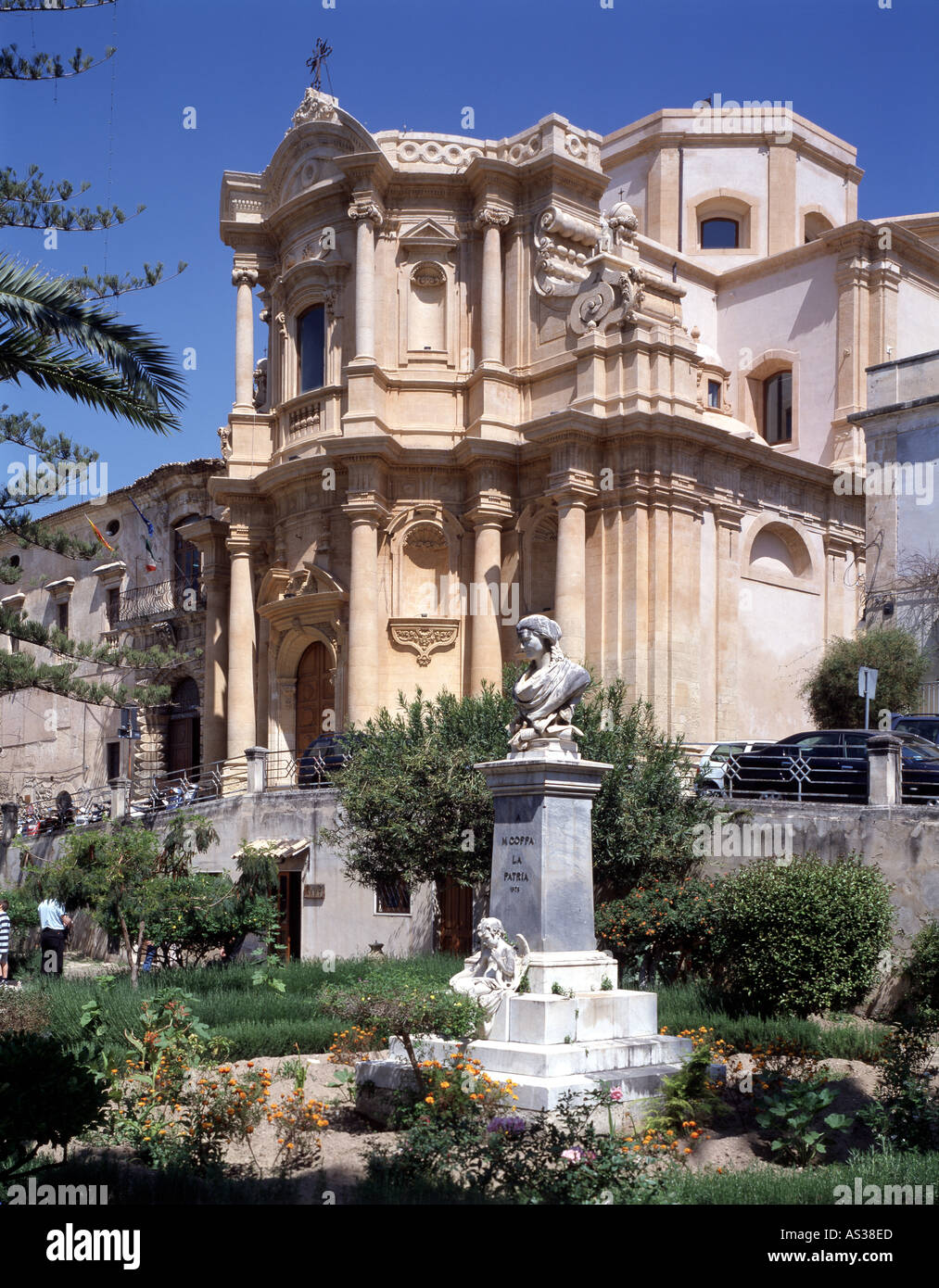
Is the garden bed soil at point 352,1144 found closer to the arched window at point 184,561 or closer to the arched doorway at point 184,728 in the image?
the arched doorway at point 184,728

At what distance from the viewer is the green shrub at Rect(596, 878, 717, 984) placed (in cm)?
1648

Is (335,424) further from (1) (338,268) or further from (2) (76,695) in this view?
(2) (76,695)

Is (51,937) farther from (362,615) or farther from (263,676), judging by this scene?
(263,676)

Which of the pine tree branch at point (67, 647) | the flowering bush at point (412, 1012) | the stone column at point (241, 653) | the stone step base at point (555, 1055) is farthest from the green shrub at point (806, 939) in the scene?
the stone column at point (241, 653)

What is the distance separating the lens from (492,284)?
28.2 metres

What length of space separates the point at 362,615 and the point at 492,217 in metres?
8.95

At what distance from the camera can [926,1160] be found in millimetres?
8742

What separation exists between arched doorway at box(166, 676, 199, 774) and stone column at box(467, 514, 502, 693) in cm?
1236

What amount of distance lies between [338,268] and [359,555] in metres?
6.74

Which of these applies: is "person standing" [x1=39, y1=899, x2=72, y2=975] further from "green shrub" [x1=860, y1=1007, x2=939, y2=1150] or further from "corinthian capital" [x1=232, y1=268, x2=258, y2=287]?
"corinthian capital" [x1=232, y1=268, x2=258, y2=287]

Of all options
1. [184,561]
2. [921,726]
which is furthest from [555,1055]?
[184,561]

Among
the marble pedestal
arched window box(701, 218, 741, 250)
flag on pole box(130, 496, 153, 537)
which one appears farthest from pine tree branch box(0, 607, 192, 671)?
arched window box(701, 218, 741, 250)

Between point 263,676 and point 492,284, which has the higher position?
point 492,284
